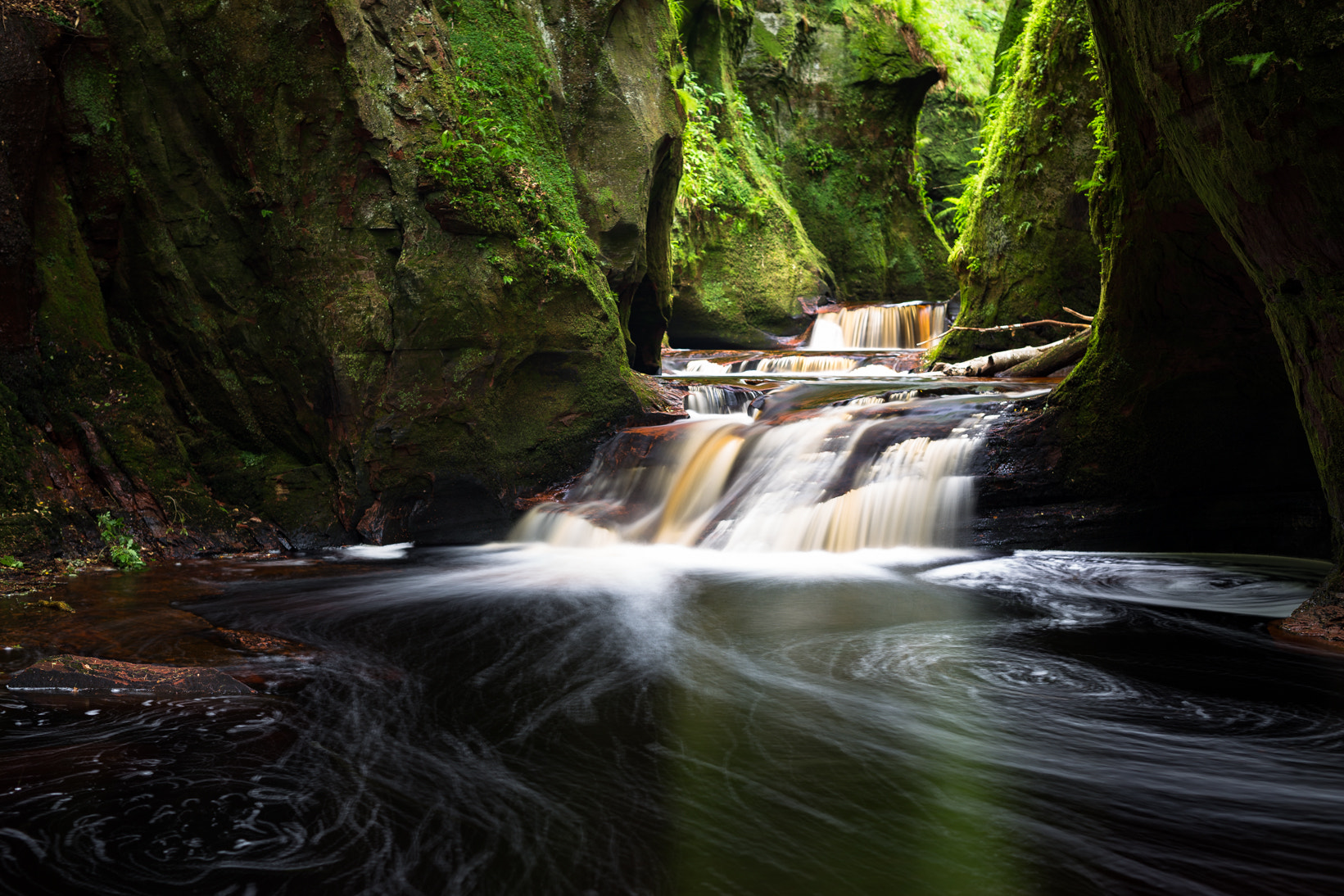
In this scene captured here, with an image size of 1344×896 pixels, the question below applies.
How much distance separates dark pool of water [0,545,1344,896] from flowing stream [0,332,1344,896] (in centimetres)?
1

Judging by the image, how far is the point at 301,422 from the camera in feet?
25.0

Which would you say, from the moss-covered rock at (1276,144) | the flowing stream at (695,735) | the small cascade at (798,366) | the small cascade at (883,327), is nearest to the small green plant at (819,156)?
the small cascade at (883,327)

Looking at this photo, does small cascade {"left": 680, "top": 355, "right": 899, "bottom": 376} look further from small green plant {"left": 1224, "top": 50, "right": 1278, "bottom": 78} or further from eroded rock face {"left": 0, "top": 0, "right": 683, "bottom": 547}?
small green plant {"left": 1224, "top": 50, "right": 1278, "bottom": 78}

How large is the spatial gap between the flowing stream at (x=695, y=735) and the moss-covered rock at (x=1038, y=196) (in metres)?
5.56

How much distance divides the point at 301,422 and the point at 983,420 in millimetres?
6139

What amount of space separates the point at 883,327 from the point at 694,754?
13.9 metres

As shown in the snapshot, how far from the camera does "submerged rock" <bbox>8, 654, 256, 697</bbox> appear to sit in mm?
3195

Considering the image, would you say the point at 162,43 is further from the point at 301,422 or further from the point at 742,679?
the point at 742,679

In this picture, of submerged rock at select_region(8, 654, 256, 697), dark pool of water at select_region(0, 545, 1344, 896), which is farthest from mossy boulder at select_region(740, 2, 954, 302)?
submerged rock at select_region(8, 654, 256, 697)

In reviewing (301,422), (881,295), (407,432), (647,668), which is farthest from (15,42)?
(881,295)

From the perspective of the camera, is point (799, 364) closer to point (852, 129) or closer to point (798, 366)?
point (798, 366)

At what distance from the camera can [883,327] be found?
15.8m

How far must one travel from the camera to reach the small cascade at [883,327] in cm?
1537

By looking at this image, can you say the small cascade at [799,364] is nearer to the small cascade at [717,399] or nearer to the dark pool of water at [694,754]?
the small cascade at [717,399]
